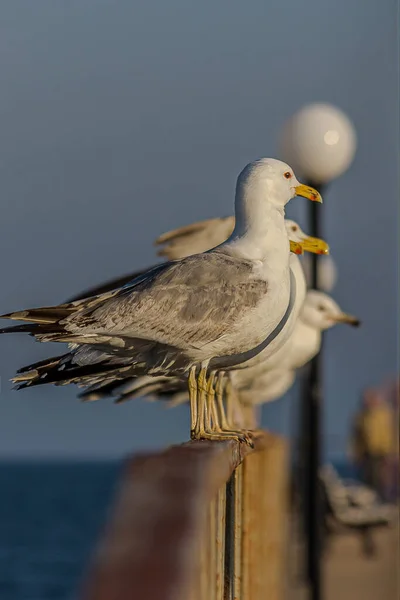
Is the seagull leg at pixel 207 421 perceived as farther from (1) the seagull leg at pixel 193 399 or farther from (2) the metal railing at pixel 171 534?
(2) the metal railing at pixel 171 534

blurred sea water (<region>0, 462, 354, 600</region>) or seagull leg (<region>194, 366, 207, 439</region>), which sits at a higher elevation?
blurred sea water (<region>0, 462, 354, 600</region>)

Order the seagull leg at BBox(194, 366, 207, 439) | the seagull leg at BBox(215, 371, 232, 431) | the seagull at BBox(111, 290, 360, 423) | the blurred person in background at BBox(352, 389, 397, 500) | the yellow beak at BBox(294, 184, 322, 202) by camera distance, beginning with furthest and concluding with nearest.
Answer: the blurred person in background at BBox(352, 389, 397, 500)
the seagull at BBox(111, 290, 360, 423)
the seagull leg at BBox(215, 371, 232, 431)
the yellow beak at BBox(294, 184, 322, 202)
the seagull leg at BBox(194, 366, 207, 439)

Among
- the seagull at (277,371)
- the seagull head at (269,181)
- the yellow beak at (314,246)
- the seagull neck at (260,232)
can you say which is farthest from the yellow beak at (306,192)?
the seagull at (277,371)

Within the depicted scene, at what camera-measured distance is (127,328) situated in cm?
629

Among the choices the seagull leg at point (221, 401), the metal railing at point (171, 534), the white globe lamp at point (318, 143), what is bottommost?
the metal railing at point (171, 534)

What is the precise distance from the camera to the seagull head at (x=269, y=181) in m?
7.27

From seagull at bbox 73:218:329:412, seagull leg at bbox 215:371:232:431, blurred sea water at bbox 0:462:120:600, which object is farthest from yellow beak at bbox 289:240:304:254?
blurred sea water at bbox 0:462:120:600

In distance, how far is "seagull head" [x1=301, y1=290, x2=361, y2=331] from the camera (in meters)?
11.3

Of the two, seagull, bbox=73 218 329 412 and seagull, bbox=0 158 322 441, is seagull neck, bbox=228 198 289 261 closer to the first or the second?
seagull, bbox=0 158 322 441

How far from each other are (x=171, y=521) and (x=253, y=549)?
173 inches

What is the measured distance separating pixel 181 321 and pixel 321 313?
204 inches

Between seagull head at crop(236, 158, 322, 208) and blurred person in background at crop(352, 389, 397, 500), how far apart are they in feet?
60.0

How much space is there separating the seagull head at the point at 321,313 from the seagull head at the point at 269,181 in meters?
3.76

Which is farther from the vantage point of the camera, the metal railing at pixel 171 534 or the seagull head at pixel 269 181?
the seagull head at pixel 269 181
